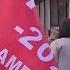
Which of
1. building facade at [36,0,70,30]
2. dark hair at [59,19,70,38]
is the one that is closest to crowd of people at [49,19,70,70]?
dark hair at [59,19,70,38]

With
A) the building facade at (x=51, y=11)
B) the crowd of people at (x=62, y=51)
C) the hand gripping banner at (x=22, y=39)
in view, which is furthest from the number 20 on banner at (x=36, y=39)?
the building facade at (x=51, y=11)

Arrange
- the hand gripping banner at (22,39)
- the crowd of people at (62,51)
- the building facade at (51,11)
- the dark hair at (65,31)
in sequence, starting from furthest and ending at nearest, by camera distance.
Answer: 1. the building facade at (51,11)
2. the dark hair at (65,31)
3. the crowd of people at (62,51)
4. the hand gripping banner at (22,39)

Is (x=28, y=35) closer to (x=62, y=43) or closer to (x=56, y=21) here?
(x=62, y=43)

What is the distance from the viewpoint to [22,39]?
240 cm

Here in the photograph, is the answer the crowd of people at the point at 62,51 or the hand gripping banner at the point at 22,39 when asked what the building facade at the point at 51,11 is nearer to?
the crowd of people at the point at 62,51

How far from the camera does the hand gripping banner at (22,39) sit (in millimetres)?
2357

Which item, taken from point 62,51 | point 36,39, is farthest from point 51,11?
point 36,39

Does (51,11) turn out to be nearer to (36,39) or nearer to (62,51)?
(62,51)

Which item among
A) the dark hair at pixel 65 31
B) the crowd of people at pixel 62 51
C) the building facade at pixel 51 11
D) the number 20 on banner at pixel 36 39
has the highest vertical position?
the number 20 on banner at pixel 36 39

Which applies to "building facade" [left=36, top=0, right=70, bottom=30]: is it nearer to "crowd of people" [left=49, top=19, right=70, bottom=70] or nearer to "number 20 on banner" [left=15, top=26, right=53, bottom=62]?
"crowd of people" [left=49, top=19, right=70, bottom=70]

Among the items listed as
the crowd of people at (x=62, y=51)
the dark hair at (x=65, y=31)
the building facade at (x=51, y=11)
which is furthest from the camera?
the building facade at (x=51, y=11)

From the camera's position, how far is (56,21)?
1212 centimetres

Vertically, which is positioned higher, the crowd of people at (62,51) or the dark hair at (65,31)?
the dark hair at (65,31)

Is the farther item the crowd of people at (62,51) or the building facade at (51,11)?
the building facade at (51,11)
